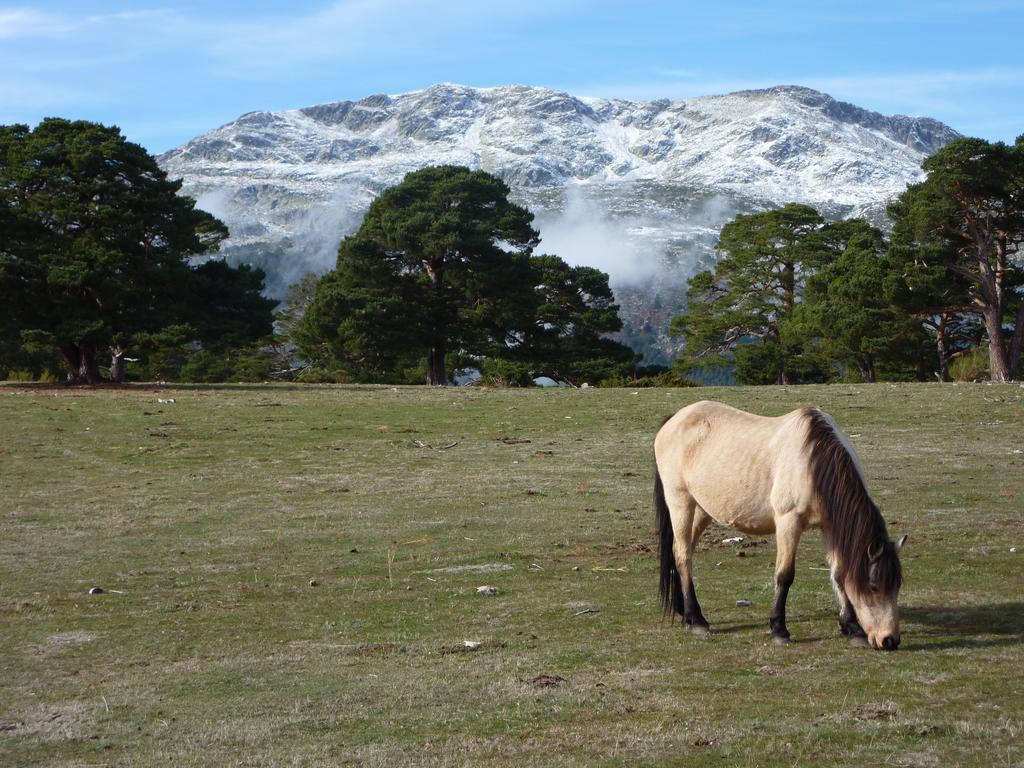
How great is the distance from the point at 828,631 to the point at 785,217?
61652 millimetres

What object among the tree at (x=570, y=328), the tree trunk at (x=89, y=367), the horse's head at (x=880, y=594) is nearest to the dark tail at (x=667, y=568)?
the horse's head at (x=880, y=594)

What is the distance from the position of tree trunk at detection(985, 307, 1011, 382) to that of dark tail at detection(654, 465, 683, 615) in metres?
36.3

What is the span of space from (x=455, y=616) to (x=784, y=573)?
336cm

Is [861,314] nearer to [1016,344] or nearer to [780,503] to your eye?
[1016,344]

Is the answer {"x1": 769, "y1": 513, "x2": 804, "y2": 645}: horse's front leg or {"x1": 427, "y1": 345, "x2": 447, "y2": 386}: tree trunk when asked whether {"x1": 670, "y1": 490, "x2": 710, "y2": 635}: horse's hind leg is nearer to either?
{"x1": 769, "y1": 513, "x2": 804, "y2": 645}: horse's front leg

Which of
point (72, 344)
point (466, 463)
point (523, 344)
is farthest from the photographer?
point (523, 344)

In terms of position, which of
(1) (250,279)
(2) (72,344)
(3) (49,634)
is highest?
(1) (250,279)

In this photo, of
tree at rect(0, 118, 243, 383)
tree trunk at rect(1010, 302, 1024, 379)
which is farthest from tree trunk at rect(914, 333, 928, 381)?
tree at rect(0, 118, 243, 383)

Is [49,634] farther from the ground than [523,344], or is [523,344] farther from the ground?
[523,344]

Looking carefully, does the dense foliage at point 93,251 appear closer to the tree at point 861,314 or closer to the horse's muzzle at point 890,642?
the tree at point 861,314

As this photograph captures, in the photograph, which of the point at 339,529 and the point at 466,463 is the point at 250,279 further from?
the point at 339,529

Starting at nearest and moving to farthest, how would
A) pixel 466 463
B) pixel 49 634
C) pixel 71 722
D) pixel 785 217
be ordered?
pixel 71 722, pixel 49 634, pixel 466 463, pixel 785 217

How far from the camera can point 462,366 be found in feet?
192

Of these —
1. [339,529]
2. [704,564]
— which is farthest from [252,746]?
[339,529]
